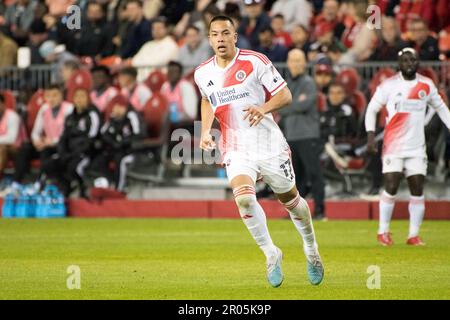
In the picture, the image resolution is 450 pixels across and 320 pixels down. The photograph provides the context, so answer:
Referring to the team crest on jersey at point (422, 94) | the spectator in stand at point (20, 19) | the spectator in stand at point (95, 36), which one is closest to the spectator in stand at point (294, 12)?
the spectator in stand at point (95, 36)

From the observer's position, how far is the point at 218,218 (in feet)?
78.3

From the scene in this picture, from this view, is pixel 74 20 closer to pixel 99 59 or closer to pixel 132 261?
pixel 99 59

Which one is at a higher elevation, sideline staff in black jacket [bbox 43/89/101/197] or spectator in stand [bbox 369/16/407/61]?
spectator in stand [bbox 369/16/407/61]

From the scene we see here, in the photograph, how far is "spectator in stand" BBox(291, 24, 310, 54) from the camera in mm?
24844

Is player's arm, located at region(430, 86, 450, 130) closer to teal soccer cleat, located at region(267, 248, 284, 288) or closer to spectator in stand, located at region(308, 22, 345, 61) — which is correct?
teal soccer cleat, located at region(267, 248, 284, 288)

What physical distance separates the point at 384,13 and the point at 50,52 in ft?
25.5

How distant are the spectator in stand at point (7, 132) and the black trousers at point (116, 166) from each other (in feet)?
6.80

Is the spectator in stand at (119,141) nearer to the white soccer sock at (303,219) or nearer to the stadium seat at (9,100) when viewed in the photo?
the stadium seat at (9,100)

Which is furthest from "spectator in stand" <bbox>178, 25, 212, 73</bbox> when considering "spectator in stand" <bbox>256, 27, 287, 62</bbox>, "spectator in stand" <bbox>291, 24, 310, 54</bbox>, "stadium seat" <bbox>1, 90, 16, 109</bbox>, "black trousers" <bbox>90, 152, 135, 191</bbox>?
"stadium seat" <bbox>1, 90, 16, 109</bbox>

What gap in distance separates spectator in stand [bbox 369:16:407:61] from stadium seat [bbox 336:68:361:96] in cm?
64

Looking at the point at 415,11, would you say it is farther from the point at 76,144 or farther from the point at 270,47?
the point at 76,144

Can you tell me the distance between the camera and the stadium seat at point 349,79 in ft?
78.8
